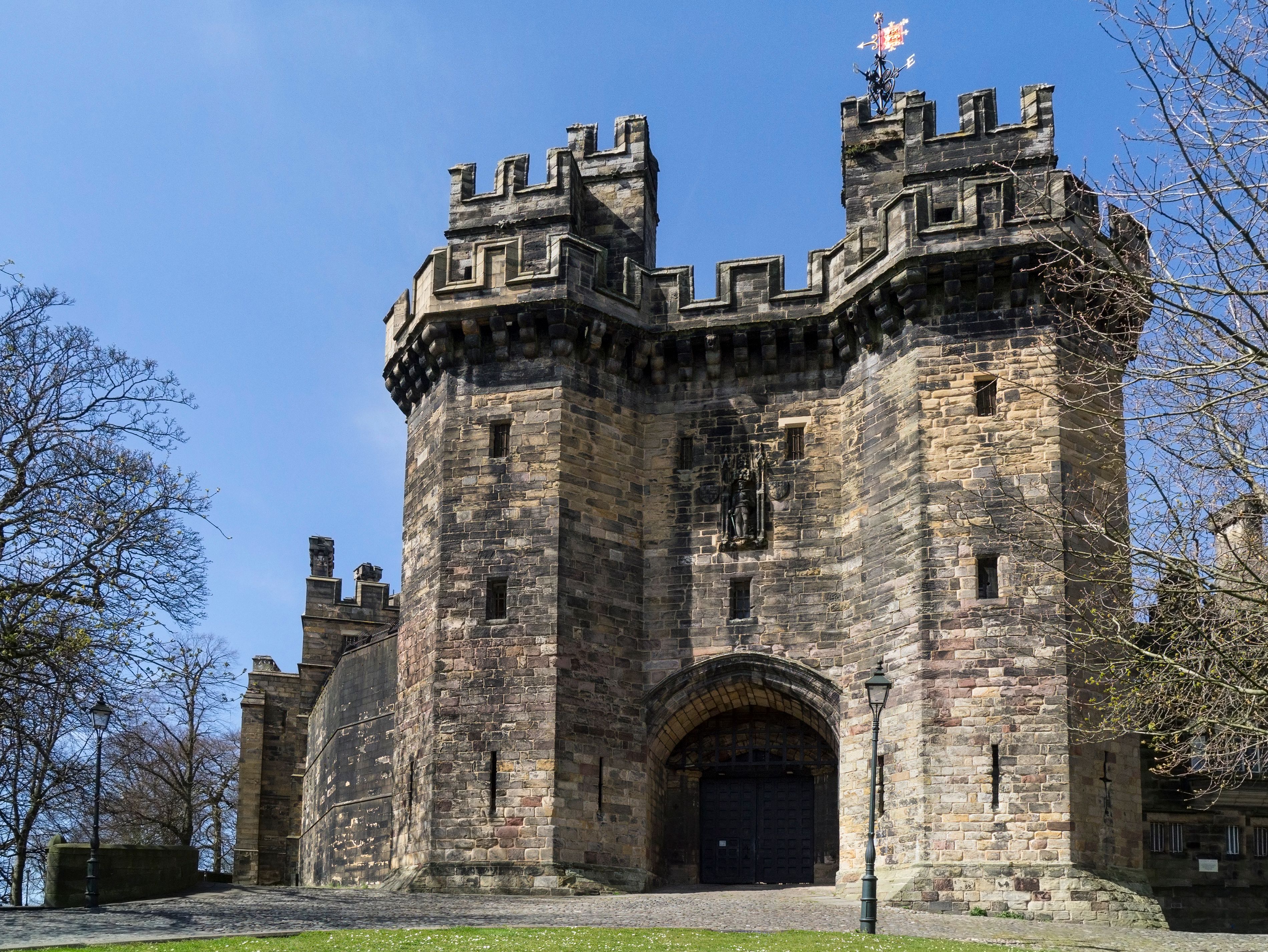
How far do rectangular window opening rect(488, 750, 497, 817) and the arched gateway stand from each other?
2622 millimetres

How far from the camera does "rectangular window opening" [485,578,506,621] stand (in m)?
24.2

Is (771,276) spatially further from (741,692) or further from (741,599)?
(741,692)

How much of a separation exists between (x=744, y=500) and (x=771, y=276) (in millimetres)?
3892

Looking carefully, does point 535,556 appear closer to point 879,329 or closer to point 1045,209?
point 879,329

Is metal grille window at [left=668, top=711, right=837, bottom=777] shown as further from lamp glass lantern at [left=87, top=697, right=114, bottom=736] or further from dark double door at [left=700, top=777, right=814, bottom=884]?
lamp glass lantern at [left=87, top=697, right=114, bottom=736]

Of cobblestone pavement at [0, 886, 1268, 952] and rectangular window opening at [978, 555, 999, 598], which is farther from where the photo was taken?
rectangular window opening at [978, 555, 999, 598]

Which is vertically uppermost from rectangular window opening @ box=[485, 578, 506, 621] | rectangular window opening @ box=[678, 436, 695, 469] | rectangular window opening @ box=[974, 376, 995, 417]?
rectangular window opening @ box=[974, 376, 995, 417]

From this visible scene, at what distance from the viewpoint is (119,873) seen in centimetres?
2302

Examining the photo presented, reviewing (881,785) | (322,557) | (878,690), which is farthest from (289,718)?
(878,690)

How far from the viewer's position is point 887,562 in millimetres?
23297

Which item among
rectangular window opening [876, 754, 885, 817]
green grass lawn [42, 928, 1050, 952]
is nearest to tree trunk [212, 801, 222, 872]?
rectangular window opening [876, 754, 885, 817]

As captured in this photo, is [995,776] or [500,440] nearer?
[995,776]

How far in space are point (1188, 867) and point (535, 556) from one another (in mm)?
11433

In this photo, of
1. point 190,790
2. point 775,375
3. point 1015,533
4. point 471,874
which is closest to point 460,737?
point 471,874
